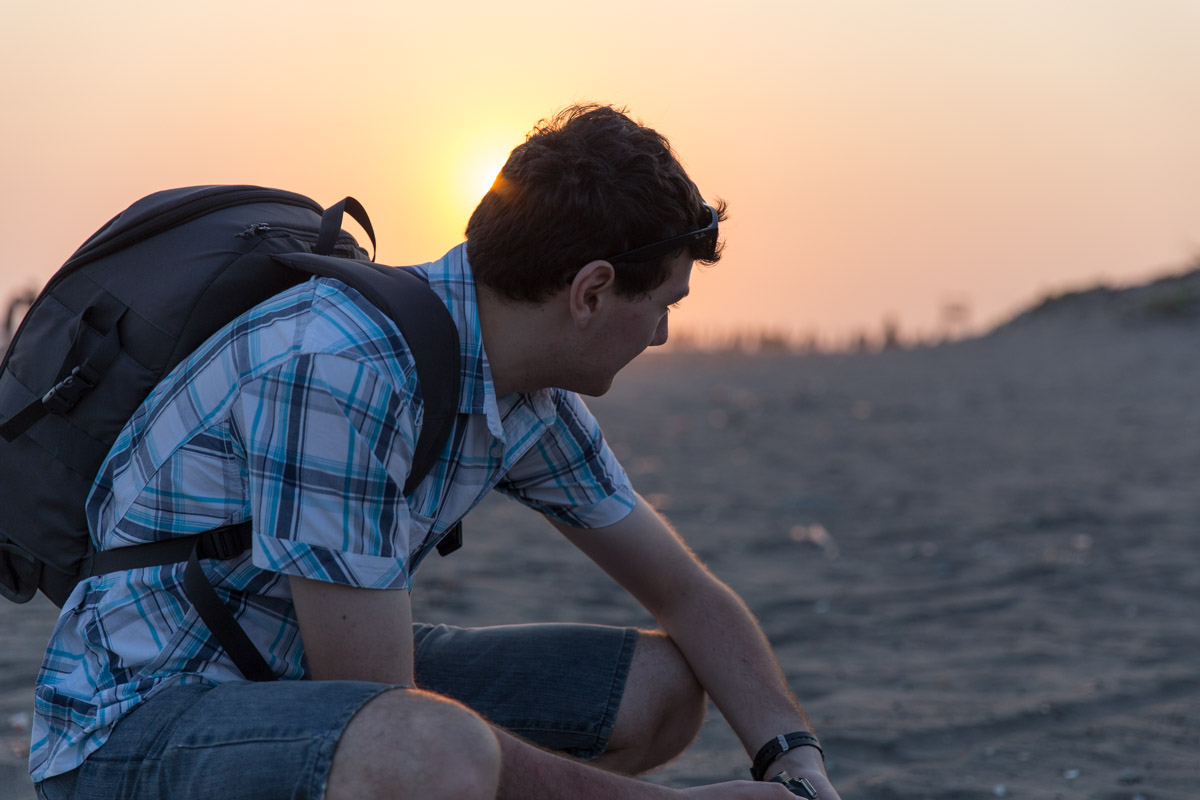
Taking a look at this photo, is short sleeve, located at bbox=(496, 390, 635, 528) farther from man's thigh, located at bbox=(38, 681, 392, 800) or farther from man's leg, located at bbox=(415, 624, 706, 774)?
man's thigh, located at bbox=(38, 681, 392, 800)

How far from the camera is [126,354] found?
6.66ft

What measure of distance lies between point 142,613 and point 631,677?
111cm

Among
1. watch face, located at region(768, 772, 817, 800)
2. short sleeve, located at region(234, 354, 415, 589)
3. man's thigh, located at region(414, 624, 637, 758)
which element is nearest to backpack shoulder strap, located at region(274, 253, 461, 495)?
short sleeve, located at region(234, 354, 415, 589)

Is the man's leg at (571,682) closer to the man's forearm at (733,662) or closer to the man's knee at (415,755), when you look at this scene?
the man's forearm at (733,662)

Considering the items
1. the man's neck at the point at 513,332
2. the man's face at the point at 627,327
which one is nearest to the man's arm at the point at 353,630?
the man's neck at the point at 513,332

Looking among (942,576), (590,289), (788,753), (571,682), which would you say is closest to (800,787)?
(788,753)

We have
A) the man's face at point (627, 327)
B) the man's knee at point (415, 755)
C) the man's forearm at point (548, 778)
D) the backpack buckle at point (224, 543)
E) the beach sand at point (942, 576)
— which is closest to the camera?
the man's knee at point (415, 755)

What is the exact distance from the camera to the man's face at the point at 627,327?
89.5 inches

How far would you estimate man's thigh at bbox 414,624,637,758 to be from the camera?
2562mm

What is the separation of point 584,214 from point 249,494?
81cm

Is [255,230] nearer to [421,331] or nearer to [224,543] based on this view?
[421,331]

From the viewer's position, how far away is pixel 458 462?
7.12ft

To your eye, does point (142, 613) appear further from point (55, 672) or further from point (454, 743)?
point (454, 743)

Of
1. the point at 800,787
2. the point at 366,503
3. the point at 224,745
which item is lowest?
the point at 800,787
